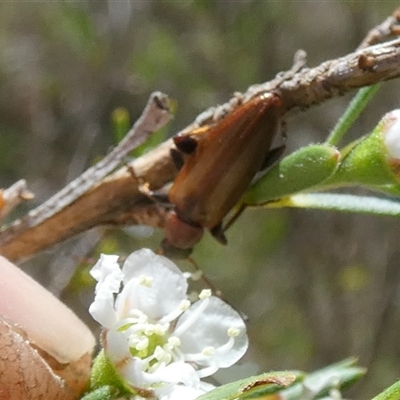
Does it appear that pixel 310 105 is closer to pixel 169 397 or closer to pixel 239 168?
pixel 239 168

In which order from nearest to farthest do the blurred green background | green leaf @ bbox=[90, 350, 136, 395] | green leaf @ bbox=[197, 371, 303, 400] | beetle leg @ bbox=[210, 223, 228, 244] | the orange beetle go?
green leaf @ bbox=[197, 371, 303, 400]
green leaf @ bbox=[90, 350, 136, 395]
the orange beetle
beetle leg @ bbox=[210, 223, 228, 244]
the blurred green background

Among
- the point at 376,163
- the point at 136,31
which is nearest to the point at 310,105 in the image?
the point at 376,163

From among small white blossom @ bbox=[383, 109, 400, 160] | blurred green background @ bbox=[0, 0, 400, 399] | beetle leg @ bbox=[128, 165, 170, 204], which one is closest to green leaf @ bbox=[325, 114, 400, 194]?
small white blossom @ bbox=[383, 109, 400, 160]

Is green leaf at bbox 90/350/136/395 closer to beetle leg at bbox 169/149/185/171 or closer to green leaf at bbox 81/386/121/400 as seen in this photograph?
green leaf at bbox 81/386/121/400

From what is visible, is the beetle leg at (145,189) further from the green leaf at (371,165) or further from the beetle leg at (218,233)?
the green leaf at (371,165)

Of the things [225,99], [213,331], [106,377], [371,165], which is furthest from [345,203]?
[225,99]

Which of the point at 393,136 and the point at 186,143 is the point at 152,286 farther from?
the point at 393,136
